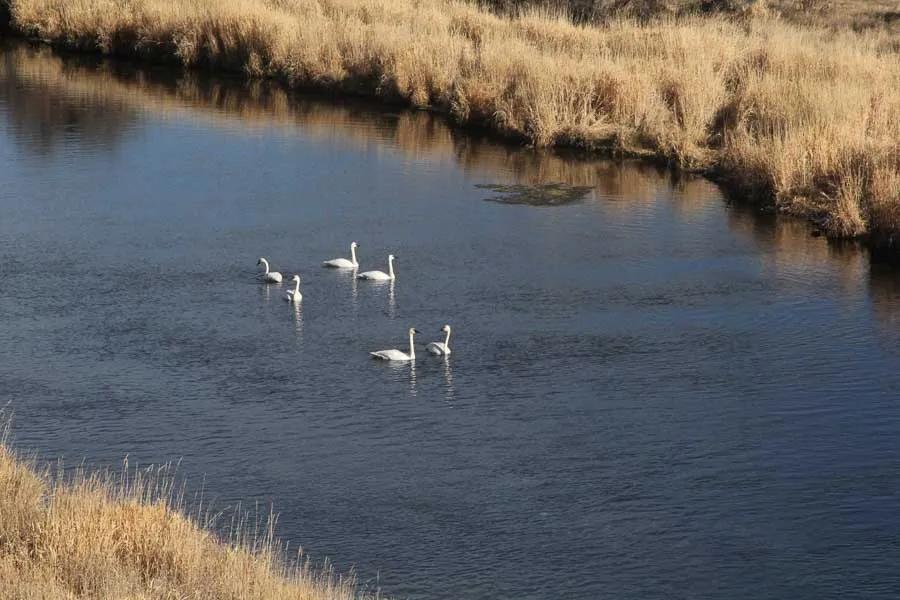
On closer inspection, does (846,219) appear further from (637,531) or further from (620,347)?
(637,531)

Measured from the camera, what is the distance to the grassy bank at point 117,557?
787cm

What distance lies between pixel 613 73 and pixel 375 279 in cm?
1051

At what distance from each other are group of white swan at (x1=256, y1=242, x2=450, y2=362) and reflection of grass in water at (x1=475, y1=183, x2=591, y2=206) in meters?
3.95

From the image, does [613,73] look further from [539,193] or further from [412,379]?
[412,379]

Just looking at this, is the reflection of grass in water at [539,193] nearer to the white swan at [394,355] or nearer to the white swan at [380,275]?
the white swan at [380,275]

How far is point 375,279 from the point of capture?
16953 mm

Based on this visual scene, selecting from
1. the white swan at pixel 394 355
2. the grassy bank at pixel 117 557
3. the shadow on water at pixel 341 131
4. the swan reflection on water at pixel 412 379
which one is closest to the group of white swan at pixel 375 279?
the white swan at pixel 394 355

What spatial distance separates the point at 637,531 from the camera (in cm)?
1084

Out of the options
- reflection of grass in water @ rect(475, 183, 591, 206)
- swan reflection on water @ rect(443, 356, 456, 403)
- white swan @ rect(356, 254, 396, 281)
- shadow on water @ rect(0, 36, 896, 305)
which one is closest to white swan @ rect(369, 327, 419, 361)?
swan reflection on water @ rect(443, 356, 456, 403)

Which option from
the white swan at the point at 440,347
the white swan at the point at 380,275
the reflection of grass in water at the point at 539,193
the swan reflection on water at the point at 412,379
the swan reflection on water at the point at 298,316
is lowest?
the swan reflection on water at the point at 412,379

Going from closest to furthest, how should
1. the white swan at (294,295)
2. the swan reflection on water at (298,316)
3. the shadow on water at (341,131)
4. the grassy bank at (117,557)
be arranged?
1. the grassy bank at (117,557)
2. the swan reflection on water at (298,316)
3. the white swan at (294,295)
4. the shadow on water at (341,131)

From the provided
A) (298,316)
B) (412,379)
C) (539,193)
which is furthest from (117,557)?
(539,193)

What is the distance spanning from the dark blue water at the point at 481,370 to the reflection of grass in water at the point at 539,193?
26 centimetres

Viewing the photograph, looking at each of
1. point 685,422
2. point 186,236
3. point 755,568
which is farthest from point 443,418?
point 186,236
